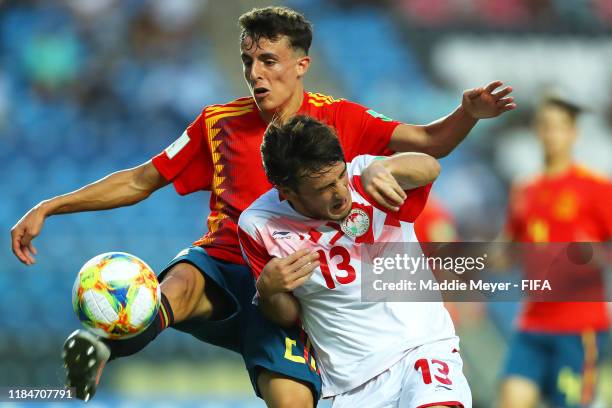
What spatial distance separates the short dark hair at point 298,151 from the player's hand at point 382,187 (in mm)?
209

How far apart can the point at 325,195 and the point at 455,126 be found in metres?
0.89

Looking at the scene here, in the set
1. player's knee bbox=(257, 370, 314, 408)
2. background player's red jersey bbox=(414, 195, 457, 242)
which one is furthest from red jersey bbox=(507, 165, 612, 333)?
player's knee bbox=(257, 370, 314, 408)

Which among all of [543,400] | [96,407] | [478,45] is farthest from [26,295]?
[478,45]

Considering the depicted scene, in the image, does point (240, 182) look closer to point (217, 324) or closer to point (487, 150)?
point (217, 324)

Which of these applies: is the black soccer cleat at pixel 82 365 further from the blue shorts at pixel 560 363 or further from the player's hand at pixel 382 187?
the blue shorts at pixel 560 363

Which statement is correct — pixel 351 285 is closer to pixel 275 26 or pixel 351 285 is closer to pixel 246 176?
pixel 246 176

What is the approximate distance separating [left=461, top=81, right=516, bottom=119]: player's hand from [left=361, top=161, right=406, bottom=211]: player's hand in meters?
0.90

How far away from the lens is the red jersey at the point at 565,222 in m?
6.85

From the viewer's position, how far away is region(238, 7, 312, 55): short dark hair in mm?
4723

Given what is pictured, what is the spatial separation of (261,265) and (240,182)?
62 centimetres

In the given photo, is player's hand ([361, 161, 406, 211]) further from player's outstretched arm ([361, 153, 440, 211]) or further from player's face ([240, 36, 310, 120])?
player's face ([240, 36, 310, 120])

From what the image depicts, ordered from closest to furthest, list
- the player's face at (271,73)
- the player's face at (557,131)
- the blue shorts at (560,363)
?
1. the player's face at (271,73)
2. the blue shorts at (560,363)
3. the player's face at (557,131)

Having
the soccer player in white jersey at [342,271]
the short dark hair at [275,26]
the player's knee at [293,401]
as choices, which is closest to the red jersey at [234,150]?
the short dark hair at [275,26]

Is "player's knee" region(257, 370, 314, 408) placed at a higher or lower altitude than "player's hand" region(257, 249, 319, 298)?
lower
